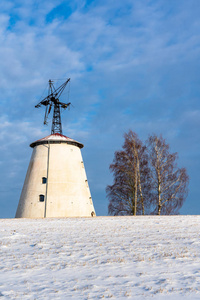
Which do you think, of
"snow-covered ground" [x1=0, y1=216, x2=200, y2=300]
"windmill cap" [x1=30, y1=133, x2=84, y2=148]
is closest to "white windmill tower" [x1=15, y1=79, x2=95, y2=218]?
"windmill cap" [x1=30, y1=133, x2=84, y2=148]

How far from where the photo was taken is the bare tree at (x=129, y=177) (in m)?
35.7

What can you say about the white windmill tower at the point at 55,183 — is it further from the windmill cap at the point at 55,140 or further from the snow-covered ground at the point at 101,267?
the snow-covered ground at the point at 101,267

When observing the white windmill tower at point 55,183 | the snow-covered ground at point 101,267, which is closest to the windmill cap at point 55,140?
the white windmill tower at point 55,183

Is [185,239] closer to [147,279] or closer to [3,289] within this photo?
[147,279]

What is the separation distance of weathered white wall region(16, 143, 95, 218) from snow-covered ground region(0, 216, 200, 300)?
18.2 metres

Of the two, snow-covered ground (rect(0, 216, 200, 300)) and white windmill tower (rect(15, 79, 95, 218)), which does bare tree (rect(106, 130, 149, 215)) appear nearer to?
white windmill tower (rect(15, 79, 95, 218))

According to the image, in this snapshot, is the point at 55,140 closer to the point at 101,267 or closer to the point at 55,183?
the point at 55,183

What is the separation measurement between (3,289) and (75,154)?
30280mm

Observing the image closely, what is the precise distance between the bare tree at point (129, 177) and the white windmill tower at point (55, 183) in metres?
3.39

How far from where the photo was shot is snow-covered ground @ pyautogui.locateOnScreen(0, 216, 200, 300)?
8.34 metres

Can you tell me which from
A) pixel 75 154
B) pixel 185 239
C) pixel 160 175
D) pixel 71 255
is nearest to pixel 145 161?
pixel 160 175

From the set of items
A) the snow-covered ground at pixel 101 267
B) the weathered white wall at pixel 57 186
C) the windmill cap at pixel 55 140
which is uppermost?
the windmill cap at pixel 55 140

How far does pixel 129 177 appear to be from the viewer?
3603cm

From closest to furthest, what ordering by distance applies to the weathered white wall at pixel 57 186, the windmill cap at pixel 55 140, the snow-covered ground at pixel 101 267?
the snow-covered ground at pixel 101 267 < the weathered white wall at pixel 57 186 < the windmill cap at pixel 55 140
